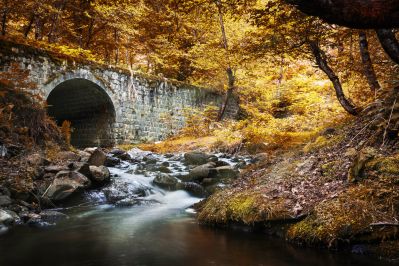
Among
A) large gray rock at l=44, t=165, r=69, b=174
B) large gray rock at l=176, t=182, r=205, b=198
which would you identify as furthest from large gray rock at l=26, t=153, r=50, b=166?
large gray rock at l=176, t=182, r=205, b=198

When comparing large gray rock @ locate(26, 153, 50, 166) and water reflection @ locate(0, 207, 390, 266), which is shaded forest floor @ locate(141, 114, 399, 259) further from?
large gray rock @ locate(26, 153, 50, 166)

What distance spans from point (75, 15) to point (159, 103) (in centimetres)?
612

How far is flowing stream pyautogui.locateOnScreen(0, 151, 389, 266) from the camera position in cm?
336

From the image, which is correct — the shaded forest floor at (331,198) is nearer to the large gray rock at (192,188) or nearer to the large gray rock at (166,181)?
the large gray rock at (192,188)

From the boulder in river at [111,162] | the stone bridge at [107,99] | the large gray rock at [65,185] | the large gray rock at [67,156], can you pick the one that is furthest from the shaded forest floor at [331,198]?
the stone bridge at [107,99]

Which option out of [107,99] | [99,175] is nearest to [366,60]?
[99,175]

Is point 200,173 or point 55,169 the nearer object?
point 55,169

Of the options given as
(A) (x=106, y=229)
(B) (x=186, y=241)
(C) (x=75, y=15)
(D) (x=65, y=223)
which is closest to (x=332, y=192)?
(B) (x=186, y=241)

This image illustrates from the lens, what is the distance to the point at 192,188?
25.8 ft

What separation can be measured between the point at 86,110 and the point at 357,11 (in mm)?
15615

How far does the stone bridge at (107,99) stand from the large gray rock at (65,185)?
19.9 ft

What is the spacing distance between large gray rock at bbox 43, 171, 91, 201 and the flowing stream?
0.82 metres

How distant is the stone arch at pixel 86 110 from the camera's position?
47.9 feet

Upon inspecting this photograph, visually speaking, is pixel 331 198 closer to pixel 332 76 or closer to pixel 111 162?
pixel 332 76
